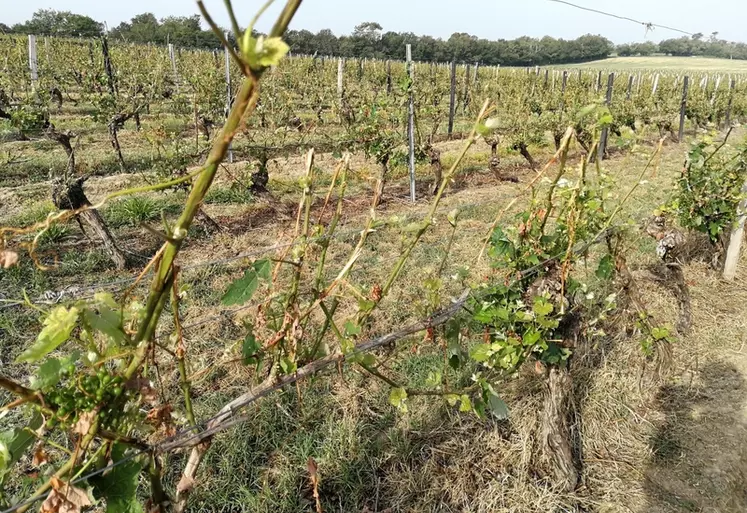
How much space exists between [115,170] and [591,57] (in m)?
67.4

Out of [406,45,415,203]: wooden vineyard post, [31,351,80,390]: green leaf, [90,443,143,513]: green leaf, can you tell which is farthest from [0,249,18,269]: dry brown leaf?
[406,45,415,203]: wooden vineyard post

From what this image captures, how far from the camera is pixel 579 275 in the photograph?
4.36 metres

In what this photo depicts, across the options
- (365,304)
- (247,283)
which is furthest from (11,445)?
(365,304)

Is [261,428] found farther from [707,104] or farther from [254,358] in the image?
[707,104]

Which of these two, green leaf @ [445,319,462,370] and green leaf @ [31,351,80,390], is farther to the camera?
green leaf @ [445,319,462,370]

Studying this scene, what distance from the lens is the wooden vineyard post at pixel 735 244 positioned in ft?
13.3

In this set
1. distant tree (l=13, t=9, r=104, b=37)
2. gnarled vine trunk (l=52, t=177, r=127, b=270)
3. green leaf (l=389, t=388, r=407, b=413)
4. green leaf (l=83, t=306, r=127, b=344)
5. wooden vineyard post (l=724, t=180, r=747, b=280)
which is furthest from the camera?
distant tree (l=13, t=9, r=104, b=37)

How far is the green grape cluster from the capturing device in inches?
39.2

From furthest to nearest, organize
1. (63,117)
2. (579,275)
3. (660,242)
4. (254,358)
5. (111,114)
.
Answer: (63,117) < (111,114) < (579,275) < (660,242) < (254,358)

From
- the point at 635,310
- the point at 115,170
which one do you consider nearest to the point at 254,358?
the point at 635,310

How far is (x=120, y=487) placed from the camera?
3.63ft

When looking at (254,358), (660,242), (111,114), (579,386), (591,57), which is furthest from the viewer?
(591,57)

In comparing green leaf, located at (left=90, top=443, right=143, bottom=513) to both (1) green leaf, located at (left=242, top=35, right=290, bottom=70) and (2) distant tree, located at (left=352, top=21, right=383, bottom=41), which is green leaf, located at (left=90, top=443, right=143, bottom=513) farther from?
(2) distant tree, located at (left=352, top=21, right=383, bottom=41)

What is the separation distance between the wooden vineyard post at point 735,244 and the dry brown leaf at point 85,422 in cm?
450
